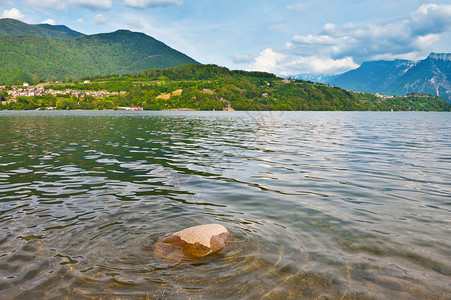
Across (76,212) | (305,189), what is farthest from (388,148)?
(76,212)

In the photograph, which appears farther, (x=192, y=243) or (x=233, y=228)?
(x=233, y=228)

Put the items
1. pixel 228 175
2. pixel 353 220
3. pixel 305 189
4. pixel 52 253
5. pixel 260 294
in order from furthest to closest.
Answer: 1. pixel 228 175
2. pixel 305 189
3. pixel 353 220
4. pixel 52 253
5. pixel 260 294

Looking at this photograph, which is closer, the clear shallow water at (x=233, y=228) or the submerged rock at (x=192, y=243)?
the clear shallow water at (x=233, y=228)

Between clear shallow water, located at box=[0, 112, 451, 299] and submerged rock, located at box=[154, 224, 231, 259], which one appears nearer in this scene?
clear shallow water, located at box=[0, 112, 451, 299]

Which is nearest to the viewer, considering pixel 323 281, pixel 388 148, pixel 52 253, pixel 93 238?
pixel 323 281

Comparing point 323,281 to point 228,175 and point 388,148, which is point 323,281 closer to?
point 228,175

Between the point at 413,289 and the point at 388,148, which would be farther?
the point at 388,148

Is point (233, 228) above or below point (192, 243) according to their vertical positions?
below

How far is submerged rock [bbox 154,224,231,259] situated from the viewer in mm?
7289

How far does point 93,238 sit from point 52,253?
107 centimetres

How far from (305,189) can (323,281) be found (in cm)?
743

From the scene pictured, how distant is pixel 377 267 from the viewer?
6.67m

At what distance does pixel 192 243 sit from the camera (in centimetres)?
747

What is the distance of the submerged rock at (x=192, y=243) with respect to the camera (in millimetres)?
7289
